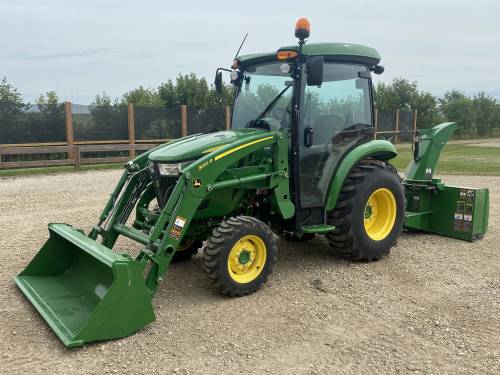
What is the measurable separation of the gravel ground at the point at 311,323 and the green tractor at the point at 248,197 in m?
0.19

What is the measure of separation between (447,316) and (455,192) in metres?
2.63

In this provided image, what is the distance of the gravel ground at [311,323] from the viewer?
3.47m

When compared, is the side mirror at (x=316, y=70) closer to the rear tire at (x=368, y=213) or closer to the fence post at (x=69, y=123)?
the rear tire at (x=368, y=213)

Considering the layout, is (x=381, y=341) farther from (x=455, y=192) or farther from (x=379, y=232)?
(x=455, y=192)

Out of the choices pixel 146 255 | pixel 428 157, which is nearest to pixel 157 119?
pixel 428 157

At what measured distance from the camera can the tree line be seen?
14734 millimetres

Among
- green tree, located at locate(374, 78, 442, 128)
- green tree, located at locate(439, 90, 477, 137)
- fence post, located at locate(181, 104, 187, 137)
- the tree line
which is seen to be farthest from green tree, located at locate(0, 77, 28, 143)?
green tree, located at locate(439, 90, 477, 137)

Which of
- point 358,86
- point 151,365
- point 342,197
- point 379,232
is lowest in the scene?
point 151,365

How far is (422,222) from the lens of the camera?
6754mm

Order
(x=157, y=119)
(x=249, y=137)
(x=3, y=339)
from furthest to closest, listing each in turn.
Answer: (x=157, y=119) < (x=249, y=137) < (x=3, y=339)

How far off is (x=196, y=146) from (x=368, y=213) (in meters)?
2.22

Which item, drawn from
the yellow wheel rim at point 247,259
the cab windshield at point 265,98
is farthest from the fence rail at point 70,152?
the yellow wheel rim at point 247,259

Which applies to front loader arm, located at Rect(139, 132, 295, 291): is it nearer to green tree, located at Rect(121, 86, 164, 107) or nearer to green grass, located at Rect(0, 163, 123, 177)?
green grass, located at Rect(0, 163, 123, 177)

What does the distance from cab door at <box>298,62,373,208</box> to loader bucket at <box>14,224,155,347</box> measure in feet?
6.79
